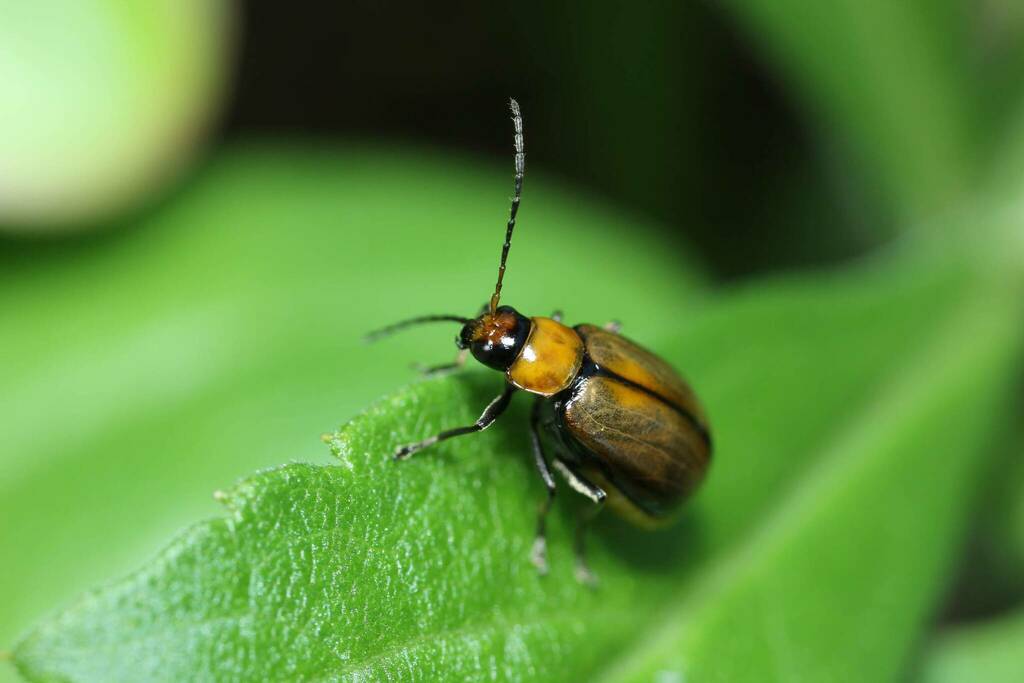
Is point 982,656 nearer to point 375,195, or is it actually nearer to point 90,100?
point 375,195

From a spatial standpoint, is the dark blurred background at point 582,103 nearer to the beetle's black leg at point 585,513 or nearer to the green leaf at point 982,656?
the green leaf at point 982,656

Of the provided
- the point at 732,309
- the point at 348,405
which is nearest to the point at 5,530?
the point at 348,405

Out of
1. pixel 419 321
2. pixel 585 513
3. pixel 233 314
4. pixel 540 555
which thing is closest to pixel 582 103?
pixel 233 314

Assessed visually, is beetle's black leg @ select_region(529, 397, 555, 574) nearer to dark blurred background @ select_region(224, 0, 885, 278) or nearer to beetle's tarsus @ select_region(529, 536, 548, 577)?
beetle's tarsus @ select_region(529, 536, 548, 577)

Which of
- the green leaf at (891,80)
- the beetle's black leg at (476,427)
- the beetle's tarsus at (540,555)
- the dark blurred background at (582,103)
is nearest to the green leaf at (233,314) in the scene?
the dark blurred background at (582,103)

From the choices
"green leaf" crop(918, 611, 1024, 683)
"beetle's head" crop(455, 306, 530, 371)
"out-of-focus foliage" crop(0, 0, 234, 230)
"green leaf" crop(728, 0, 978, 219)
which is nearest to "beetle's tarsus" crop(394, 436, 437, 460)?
"beetle's head" crop(455, 306, 530, 371)

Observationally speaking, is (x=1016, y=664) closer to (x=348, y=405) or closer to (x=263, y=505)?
(x=348, y=405)
